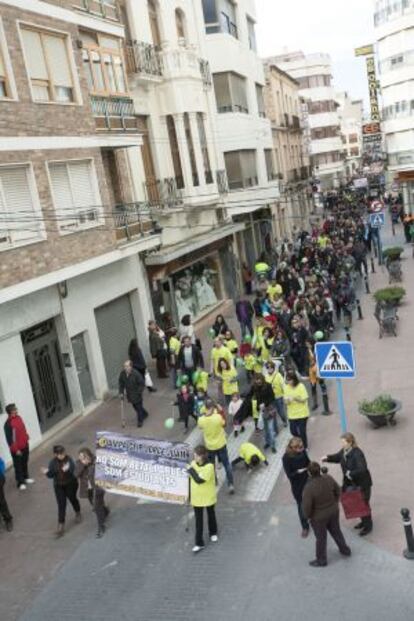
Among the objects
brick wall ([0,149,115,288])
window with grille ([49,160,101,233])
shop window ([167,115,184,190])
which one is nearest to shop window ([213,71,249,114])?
shop window ([167,115,184,190])

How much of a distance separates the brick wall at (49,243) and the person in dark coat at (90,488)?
4598 mm

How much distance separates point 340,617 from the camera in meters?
7.37

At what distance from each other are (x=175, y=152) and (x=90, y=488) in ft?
51.2

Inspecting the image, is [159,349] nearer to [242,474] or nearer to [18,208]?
[18,208]

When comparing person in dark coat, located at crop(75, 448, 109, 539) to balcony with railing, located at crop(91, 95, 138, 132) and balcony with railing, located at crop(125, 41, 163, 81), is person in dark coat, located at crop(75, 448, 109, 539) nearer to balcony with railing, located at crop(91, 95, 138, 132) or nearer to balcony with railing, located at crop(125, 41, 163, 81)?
balcony with railing, located at crop(91, 95, 138, 132)

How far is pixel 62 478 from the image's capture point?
33.7 feet

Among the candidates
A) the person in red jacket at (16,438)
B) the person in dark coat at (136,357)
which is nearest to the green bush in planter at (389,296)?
the person in dark coat at (136,357)

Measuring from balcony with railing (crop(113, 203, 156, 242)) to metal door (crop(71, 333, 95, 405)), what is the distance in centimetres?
311

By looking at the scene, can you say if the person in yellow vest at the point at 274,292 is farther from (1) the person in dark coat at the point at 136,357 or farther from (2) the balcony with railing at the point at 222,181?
(2) the balcony with railing at the point at 222,181

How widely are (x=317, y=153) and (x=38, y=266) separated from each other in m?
64.9

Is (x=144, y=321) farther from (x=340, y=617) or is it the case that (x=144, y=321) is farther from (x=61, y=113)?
(x=340, y=617)

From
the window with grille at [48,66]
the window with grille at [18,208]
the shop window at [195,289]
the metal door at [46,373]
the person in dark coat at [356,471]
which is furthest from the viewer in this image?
the shop window at [195,289]

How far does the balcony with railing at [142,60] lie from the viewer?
20781mm

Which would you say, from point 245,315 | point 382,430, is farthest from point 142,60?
point 382,430
